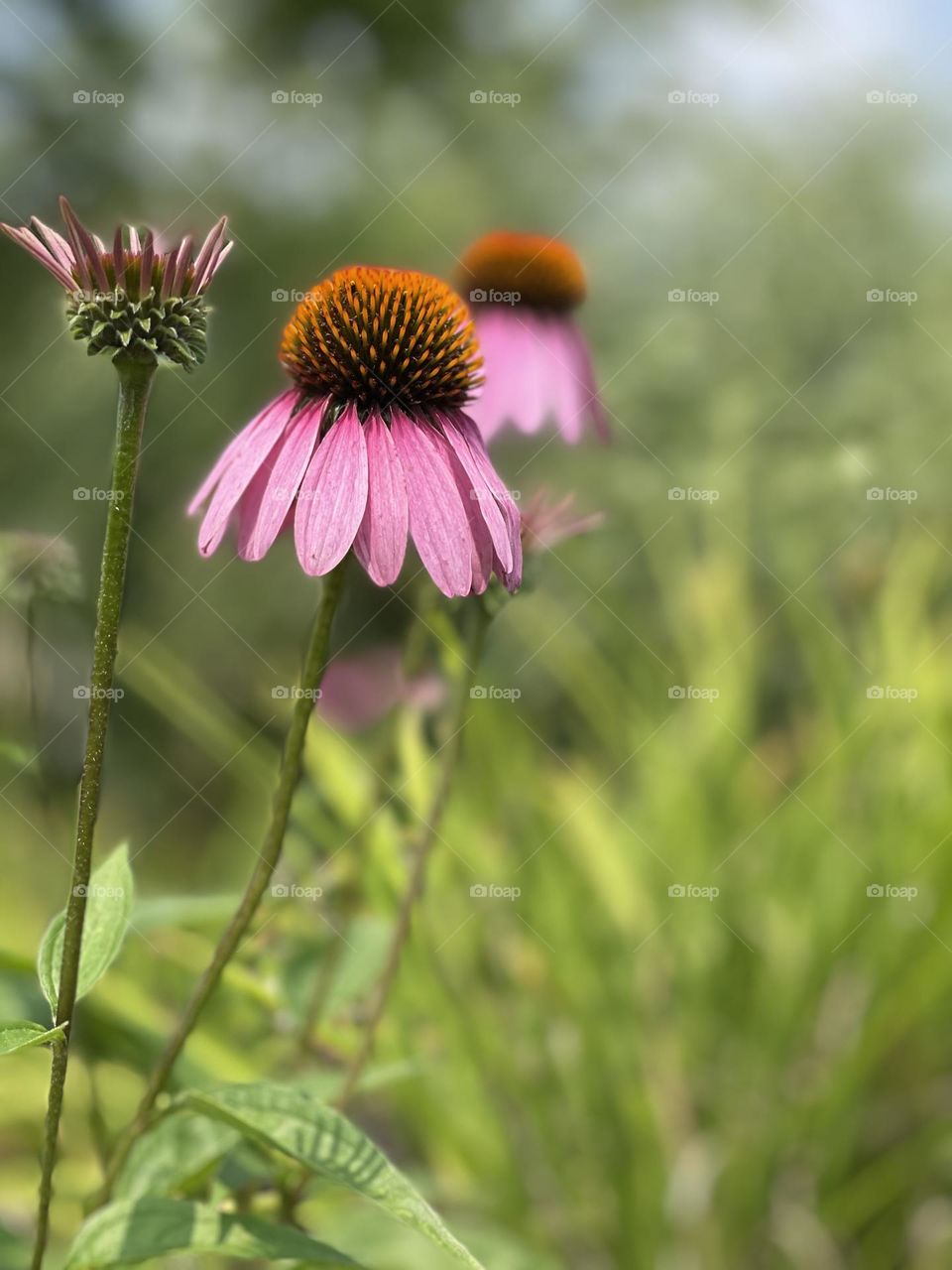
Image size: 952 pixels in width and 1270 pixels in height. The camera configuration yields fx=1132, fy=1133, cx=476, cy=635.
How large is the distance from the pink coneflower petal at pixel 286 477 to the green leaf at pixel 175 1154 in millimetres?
366

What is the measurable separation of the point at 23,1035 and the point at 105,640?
6.4 inches

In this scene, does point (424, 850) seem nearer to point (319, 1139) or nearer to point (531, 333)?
point (319, 1139)

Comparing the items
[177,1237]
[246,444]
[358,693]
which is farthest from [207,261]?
[358,693]

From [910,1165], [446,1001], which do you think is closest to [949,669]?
[910,1165]

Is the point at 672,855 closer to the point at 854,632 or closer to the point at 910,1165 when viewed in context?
the point at 910,1165

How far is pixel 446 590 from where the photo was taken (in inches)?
21.2

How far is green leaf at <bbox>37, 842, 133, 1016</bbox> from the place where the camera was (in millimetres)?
527

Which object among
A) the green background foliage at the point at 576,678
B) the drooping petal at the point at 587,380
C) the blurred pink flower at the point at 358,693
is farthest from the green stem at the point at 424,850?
the blurred pink flower at the point at 358,693

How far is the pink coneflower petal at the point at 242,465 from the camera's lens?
1.84 feet

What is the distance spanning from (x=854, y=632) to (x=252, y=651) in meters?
1.19

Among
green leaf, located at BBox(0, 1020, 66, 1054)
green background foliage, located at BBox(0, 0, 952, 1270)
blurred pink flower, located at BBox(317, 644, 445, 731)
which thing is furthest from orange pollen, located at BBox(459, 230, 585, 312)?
green leaf, located at BBox(0, 1020, 66, 1054)

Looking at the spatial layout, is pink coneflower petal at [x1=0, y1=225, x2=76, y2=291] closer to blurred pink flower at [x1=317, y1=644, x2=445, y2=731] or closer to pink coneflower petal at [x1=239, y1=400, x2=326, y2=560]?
pink coneflower petal at [x1=239, y1=400, x2=326, y2=560]

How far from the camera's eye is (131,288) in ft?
1.55

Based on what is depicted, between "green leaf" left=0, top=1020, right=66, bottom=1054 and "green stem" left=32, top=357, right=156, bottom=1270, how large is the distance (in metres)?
0.02
